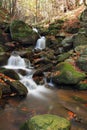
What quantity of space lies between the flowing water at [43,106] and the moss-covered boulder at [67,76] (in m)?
0.64

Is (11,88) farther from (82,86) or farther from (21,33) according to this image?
(21,33)

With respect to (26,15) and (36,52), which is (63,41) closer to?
(36,52)

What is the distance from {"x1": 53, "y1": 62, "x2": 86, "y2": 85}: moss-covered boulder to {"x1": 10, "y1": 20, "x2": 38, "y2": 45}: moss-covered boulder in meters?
7.22

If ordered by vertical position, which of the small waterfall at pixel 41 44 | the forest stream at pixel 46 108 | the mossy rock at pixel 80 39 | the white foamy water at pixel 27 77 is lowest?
the forest stream at pixel 46 108

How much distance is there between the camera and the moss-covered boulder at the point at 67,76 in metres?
12.6

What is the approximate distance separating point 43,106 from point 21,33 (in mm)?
11273

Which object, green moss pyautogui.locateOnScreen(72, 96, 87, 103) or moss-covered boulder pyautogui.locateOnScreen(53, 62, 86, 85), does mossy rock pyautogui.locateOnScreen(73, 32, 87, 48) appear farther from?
green moss pyautogui.locateOnScreen(72, 96, 87, 103)

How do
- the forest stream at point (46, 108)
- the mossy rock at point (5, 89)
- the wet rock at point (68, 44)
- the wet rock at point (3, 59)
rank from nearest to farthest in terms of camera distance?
the forest stream at point (46, 108) < the mossy rock at point (5, 89) < the wet rock at point (3, 59) < the wet rock at point (68, 44)

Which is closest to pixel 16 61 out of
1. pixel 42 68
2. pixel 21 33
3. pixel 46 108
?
pixel 42 68

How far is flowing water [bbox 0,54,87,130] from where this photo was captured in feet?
26.5

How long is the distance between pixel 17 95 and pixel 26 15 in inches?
1554

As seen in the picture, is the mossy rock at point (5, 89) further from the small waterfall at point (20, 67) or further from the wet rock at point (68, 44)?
the wet rock at point (68, 44)

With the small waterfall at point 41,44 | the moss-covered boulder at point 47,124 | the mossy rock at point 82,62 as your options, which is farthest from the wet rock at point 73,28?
the moss-covered boulder at point 47,124

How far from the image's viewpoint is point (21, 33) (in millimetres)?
19781
